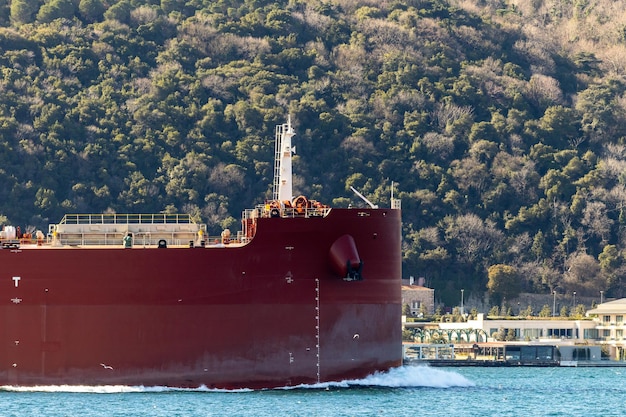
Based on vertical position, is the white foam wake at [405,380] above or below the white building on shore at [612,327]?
below

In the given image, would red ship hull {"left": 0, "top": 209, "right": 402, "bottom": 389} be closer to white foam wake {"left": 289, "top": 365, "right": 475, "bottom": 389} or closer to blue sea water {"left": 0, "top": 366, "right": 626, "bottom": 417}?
white foam wake {"left": 289, "top": 365, "right": 475, "bottom": 389}

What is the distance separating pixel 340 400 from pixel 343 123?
63761 mm

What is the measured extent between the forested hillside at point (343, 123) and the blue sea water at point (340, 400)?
44.8 meters

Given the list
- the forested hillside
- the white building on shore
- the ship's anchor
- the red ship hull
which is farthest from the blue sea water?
the forested hillside

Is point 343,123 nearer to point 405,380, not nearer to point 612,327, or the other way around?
point 612,327

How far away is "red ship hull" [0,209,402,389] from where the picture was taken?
165ft

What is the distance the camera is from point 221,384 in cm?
5053

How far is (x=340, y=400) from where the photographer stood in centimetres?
4819

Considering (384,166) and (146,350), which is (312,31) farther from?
(146,350)

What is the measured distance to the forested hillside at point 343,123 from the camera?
101375mm

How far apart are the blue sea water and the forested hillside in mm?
44805

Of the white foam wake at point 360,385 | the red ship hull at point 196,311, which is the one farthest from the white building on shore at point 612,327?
the red ship hull at point 196,311

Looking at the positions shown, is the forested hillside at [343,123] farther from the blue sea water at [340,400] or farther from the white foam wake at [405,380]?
the blue sea water at [340,400]

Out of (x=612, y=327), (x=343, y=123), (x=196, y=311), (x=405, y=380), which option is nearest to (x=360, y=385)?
(x=405, y=380)
